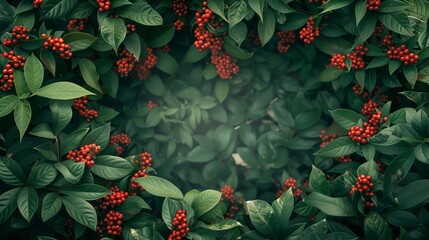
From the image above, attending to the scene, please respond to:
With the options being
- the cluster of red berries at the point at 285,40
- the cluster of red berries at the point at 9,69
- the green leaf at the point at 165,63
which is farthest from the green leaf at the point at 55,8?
the cluster of red berries at the point at 285,40

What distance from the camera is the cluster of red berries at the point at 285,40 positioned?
3139 millimetres

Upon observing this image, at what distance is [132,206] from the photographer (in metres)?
2.69

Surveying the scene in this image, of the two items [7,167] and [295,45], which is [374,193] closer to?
[295,45]

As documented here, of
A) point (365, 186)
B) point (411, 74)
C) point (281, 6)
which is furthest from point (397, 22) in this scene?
point (365, 186)

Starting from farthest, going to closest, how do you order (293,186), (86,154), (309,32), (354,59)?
(293,186), (309,32), (354,59), (86,154)

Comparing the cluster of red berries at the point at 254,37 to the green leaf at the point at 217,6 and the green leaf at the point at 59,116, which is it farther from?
the green leaf at the point at 59,116

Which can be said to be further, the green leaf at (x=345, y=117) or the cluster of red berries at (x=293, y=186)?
the cluster of red berries at (x=293, y=186)

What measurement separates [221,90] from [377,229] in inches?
46.9

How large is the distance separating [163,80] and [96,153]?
0.75 meters

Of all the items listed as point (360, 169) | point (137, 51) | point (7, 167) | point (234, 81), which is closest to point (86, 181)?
point (7, 167)

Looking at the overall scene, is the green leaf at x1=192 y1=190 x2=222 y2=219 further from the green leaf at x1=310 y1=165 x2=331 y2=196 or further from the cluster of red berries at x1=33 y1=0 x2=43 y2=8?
the cluster of red berries at x1=33 y1=0 x2=43 y2=8

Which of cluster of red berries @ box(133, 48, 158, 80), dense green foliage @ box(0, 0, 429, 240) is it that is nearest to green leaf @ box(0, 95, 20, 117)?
dense green foliage @ box(0, 0, 429, 240)

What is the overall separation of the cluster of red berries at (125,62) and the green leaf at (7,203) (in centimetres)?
84

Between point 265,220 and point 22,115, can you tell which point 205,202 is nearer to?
point 265,220
